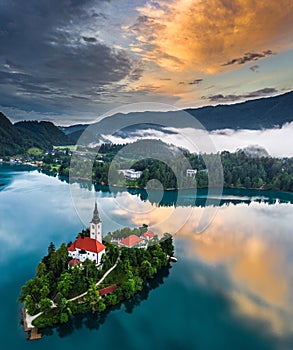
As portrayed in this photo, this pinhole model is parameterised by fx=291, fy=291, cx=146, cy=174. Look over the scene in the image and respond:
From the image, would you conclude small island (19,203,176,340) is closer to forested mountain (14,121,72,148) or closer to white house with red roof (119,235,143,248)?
white house with red roof (119,235,143,248)

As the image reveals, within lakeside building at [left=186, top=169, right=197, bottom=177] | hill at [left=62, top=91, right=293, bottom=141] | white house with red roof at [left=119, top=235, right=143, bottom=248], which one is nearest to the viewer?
white house with red roof at [left=119, top=235, right=143, bottom=248]

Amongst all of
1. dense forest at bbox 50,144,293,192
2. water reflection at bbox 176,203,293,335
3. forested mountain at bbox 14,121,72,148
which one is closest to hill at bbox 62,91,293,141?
forested mountain at bbox 14,121,72,148

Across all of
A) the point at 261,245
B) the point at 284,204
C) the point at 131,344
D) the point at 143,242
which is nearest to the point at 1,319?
the point at 131,344

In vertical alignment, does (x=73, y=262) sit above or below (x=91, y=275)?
above

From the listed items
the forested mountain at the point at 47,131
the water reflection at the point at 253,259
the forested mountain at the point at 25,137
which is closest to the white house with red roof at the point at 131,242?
the water reflection at the point at 253,259

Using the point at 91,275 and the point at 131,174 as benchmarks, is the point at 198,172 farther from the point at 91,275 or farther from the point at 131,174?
the point at 91,275

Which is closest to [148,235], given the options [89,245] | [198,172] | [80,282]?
[89,245]

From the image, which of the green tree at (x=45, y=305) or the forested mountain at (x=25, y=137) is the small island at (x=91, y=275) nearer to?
the green tree at (x=45, y=305)
